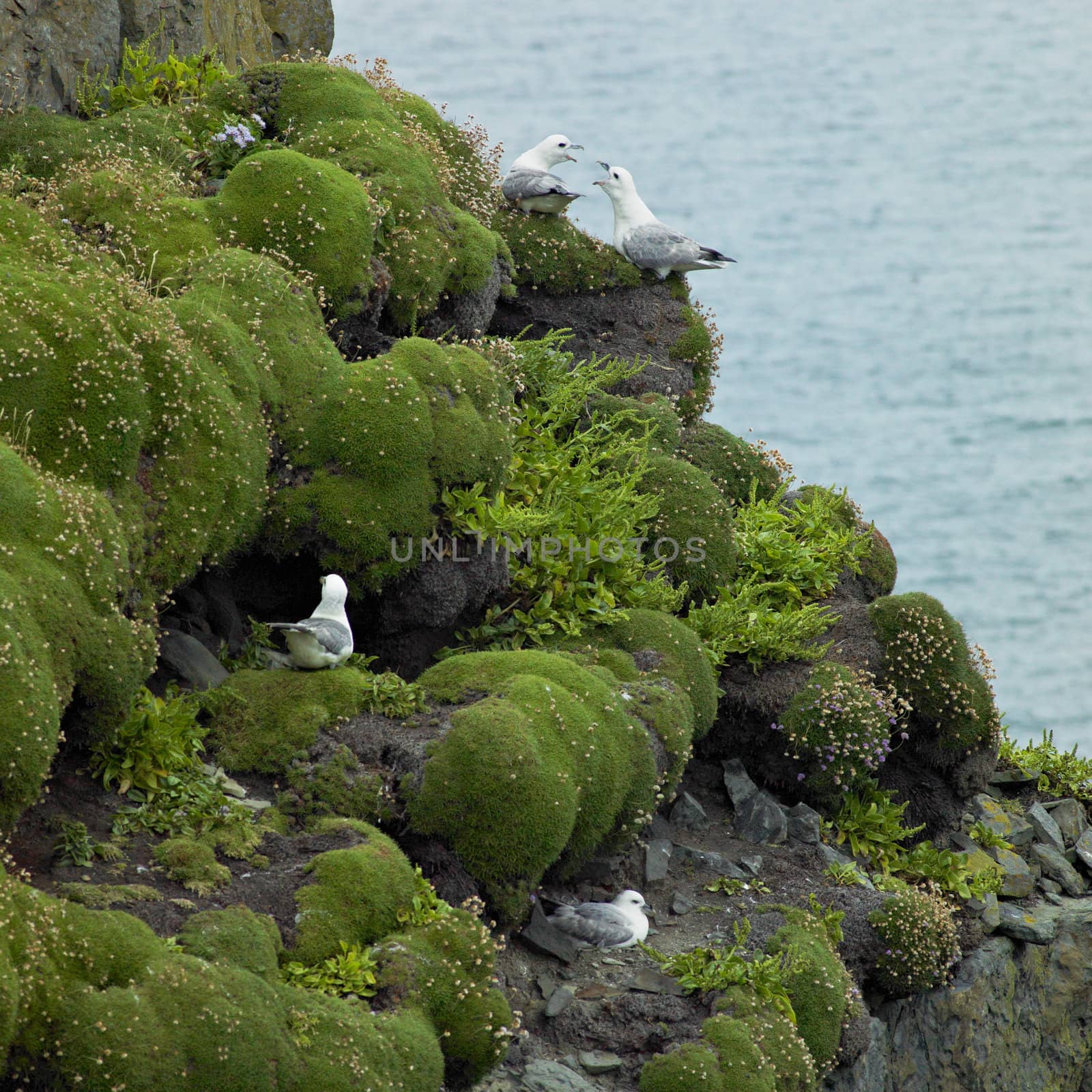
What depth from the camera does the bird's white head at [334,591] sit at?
367 inches

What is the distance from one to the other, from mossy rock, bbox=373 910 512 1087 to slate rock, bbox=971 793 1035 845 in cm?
732

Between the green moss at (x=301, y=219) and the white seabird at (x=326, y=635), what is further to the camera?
the green moss at (x=301, y=219)

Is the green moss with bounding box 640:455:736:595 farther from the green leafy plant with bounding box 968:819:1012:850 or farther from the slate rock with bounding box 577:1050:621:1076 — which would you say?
the slate rock with bounding box 577:1050:621:1076

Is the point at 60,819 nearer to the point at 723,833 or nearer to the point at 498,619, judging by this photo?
the point at 498,619

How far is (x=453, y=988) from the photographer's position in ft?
25.1

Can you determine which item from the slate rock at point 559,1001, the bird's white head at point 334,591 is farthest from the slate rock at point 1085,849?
the bird's white head at point 334,591

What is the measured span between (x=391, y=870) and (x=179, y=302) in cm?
430

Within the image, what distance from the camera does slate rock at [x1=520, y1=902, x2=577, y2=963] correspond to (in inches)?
360

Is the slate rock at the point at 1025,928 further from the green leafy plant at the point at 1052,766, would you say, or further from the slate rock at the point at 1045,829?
the green leafy plant at the point at 1052,766

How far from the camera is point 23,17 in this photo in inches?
483

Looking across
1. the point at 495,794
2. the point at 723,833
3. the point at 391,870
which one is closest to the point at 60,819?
the point at 391,870

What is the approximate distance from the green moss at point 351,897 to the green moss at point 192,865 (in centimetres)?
47

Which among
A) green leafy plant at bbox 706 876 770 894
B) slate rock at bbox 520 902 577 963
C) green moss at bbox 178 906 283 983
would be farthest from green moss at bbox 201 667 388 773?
green leafy plant at bbox 706 876 770 894

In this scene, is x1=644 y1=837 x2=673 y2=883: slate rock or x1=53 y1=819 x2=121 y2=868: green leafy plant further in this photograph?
x1=644 y1=837 x2=673 y2=883: slate rock
